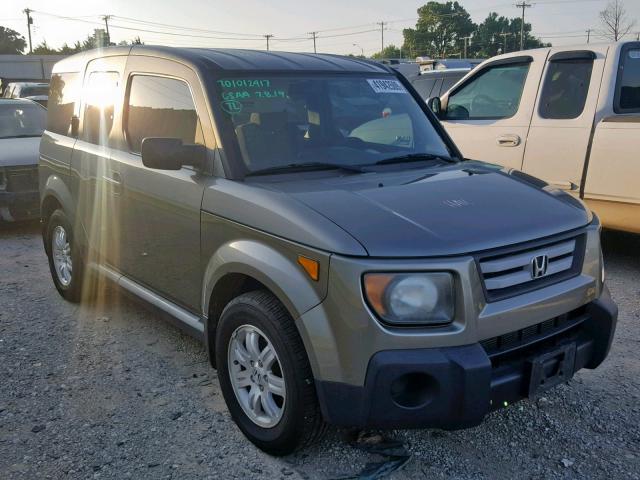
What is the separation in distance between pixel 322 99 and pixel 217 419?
6.19 feet

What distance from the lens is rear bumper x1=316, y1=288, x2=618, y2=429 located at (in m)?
2.51

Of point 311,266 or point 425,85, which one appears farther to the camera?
point 425,85

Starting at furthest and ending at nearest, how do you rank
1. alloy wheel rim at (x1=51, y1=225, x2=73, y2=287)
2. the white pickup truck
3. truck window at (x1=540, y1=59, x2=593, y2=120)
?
truck window at (x1=540, y1=59, x2=593, y2=120) → the white pickup truck → alloy wheel rim at (x1=51, y1=225, x2=73, y2=287)

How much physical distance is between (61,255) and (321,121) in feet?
9.17

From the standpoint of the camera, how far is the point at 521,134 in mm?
6230

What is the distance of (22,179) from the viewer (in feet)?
25.7

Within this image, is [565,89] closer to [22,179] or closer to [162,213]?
[162,213]

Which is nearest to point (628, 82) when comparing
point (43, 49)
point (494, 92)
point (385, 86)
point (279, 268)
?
point (494, 92)

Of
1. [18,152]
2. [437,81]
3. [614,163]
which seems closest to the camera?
[614,163]

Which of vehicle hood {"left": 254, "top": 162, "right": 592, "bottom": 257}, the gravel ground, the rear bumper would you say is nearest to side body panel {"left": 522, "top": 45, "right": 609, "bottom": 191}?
the gravel ground

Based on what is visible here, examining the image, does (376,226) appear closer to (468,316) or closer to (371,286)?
(371,286)

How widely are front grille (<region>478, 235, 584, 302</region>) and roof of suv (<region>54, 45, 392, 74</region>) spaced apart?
1791 mm

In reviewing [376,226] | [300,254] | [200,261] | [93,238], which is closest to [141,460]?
[200,261]

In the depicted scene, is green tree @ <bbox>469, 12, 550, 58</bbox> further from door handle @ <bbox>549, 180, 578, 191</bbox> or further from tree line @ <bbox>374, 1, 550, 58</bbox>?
door handle @ <bbox>549, 180, 578, 191</bbox>
